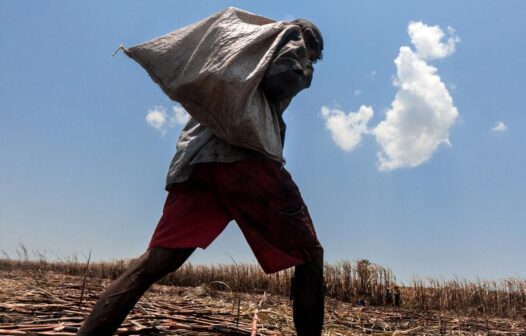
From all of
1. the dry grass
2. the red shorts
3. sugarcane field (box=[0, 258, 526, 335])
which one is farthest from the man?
the dry grass

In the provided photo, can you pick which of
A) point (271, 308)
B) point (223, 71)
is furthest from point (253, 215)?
point (271, 308)

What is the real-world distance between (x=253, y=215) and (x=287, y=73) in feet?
2.08

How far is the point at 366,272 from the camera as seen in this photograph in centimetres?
956

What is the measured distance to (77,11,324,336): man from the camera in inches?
74.1

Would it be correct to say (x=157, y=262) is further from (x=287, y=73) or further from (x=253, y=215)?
(x=287, y=73)

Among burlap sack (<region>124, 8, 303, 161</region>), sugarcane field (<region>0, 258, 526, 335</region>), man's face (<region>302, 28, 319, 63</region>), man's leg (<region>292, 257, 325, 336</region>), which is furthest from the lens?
sugarcane field (<region>0, 258, 526, 335</region>)

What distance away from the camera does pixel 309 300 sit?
193 centimetres

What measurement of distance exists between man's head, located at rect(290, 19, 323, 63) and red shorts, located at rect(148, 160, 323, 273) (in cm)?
66

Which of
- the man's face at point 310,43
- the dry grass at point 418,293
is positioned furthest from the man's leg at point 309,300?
the dry grass at point 418,293

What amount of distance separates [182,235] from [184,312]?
4.01 ft

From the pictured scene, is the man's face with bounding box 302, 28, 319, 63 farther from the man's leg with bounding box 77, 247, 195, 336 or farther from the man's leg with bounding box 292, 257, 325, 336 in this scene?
the man's leg with bounding box 77, 247, 195, 336

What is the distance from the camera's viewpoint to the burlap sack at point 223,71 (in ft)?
5.97

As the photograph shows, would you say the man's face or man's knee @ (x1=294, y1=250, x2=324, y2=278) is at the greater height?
the man's face

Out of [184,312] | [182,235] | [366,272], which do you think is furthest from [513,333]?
[366,272]
